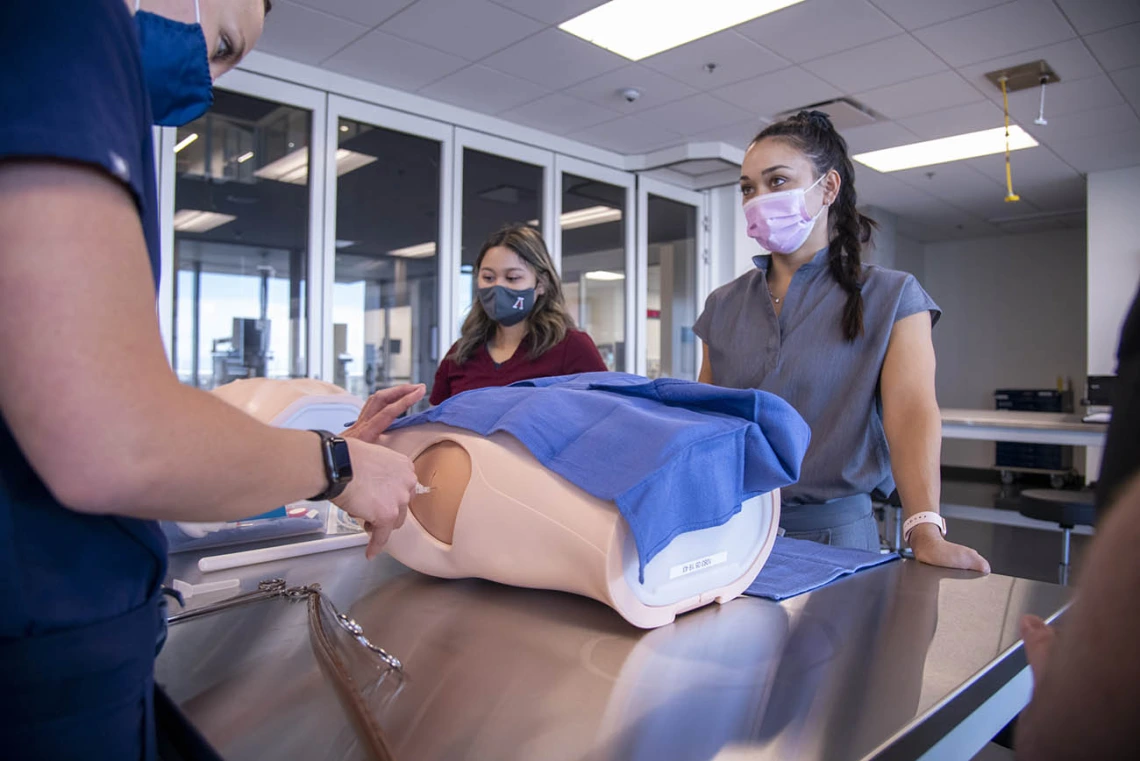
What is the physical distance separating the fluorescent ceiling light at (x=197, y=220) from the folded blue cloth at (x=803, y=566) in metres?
3.52

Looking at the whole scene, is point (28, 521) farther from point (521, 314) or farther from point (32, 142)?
point (521, 314)

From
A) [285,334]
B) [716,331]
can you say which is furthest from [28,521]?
[285,334]

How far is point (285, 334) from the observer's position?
13.4ft

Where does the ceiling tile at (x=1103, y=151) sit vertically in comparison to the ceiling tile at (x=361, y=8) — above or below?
above

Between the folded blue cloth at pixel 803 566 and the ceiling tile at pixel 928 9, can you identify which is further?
the ceiling tile at pixel 928 9

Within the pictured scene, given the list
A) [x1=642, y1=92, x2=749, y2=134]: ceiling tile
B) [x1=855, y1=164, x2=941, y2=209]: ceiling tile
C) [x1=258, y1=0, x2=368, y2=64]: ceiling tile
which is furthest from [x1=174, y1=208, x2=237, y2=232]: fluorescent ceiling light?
[x1=855, y1=164, x2=941, y2=209]: ceiling tile

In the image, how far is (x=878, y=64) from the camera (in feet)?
13.3

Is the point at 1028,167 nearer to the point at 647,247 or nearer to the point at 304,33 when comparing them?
the point at 647,247

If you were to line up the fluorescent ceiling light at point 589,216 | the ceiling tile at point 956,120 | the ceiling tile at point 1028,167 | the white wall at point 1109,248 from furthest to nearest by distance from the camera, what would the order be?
the white wall at point 1109,248 → the ceiling tile at point 1028,167 → the fluorescent ceiling light at point 589,216 → the ceiling tile at point 956,120

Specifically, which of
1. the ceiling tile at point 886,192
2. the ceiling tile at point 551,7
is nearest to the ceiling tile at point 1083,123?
the ceiling tile at point 886,192

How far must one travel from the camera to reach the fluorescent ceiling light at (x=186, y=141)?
12.0ft

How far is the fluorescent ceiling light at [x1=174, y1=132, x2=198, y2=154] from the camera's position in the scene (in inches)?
144

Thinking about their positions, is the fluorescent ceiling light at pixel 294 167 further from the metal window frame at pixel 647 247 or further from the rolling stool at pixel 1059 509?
the rolling stool at pixel 1059 509

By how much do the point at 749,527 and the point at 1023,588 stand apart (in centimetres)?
41
